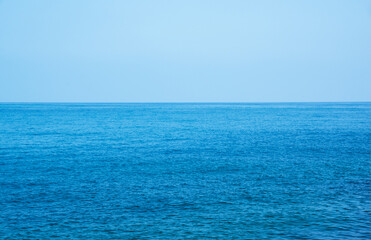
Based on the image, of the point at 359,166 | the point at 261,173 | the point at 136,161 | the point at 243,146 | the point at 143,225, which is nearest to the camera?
the point at 143,225

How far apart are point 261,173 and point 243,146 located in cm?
1929

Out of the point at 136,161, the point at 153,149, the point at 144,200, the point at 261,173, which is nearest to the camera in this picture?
the point at 144,200

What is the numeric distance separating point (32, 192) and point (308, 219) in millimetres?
19108

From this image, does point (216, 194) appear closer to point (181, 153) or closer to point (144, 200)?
point (144, 200)

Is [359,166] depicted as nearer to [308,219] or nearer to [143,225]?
[308,219]

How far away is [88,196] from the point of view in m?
27.2

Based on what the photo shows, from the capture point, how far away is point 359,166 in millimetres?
38625

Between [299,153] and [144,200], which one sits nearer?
[144,200]

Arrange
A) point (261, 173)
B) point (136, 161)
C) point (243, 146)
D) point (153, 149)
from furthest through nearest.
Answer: point (243, 146) → point (153, 149) → point (136, 161) → point (261, 173)

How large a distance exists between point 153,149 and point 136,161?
9.51 meters

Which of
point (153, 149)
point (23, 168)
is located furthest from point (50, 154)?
point (153, 149)

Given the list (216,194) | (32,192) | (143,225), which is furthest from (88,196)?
(216,194)

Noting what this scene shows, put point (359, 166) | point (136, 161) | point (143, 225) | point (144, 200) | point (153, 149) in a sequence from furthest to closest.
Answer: point (153, 149), point (136, 161), point (359, 166), point (144, 200), point (143, 225)

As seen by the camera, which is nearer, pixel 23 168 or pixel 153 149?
pixel 23 168
